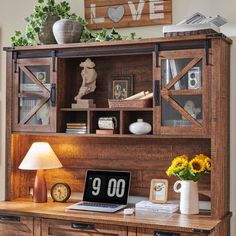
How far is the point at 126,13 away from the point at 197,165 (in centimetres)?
123

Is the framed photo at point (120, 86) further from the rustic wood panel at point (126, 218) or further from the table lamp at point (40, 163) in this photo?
the rustic wood panel at point (126, 218)

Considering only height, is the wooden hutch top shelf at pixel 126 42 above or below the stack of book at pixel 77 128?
above

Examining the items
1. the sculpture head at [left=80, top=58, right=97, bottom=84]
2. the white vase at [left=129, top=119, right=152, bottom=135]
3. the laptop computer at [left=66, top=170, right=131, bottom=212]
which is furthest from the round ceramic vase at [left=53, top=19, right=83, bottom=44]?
the laptop computer at [left=66, top=170, right=131, bottom=212]

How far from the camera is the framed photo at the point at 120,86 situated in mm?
3660

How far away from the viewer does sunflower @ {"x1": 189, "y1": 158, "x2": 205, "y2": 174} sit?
10.7ft

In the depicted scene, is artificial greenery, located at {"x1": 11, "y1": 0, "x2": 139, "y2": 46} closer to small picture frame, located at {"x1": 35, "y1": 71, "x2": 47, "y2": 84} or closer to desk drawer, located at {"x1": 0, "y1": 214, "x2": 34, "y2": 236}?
small picture frame, located at {"x1": 35, "y1": 71, "x2": 47, "y2": 84}

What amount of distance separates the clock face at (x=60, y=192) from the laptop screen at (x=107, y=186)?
0.13 metres

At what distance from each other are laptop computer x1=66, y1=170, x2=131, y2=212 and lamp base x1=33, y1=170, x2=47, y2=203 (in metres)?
0.29

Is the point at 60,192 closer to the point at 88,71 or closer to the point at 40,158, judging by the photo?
the point at 40,158

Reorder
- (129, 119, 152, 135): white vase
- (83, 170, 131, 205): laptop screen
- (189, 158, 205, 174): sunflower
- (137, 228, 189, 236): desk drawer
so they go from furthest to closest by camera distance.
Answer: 1. (83, 170, 131, 205): laptop screen
2. (129, 119, 152, 135): white vase
3. (189, 158, 205, 174): sunflower
4. (137, 228, 189, 236): desk drawer

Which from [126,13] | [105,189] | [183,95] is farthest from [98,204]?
[126,13]

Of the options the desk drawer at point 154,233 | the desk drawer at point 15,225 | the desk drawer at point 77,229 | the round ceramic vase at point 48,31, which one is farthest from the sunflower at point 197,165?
the round ceramic vase at point 48,31

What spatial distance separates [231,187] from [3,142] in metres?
1.84

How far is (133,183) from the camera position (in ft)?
12.1
